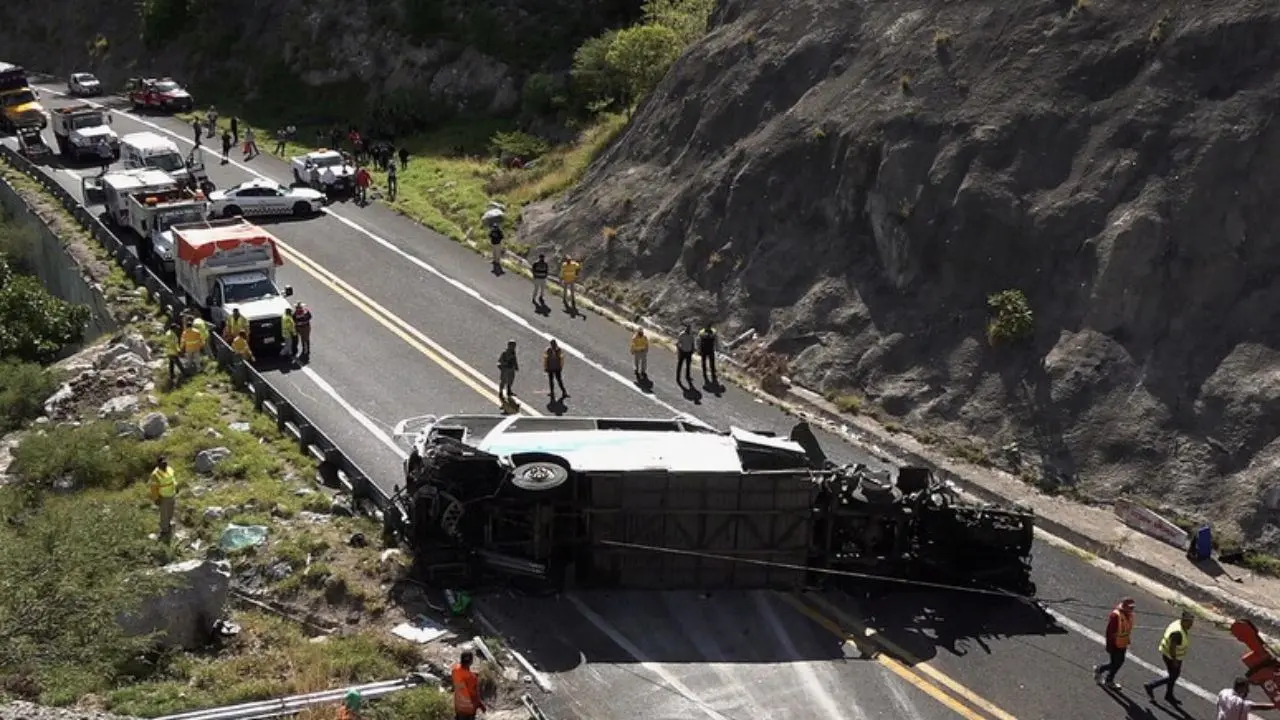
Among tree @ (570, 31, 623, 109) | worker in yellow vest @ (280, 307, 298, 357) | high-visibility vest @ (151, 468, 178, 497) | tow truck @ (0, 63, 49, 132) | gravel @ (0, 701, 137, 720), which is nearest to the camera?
gravel @ (0, 701, 137, 720)

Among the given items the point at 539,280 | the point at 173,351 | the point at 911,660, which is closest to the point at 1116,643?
the point at 911,660

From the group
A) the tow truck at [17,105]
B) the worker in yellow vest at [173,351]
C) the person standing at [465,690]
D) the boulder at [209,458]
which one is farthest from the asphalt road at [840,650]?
the tow truck at [17,105]

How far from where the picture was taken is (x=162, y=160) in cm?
4356

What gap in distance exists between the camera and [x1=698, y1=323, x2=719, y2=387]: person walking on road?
26.9 m

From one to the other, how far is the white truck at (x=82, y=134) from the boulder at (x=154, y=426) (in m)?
28.7

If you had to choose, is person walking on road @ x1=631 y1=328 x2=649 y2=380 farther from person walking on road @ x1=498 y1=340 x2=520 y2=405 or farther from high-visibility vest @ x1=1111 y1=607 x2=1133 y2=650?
high-visibility vest @ x1=1111 y1=607 x2=1133 y2=650

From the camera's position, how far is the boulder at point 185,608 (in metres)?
17.1

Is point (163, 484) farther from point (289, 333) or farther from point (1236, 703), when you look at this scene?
point (1236, 703)

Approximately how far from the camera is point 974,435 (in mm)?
23766

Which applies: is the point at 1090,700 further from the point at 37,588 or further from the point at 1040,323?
the point at 37,588

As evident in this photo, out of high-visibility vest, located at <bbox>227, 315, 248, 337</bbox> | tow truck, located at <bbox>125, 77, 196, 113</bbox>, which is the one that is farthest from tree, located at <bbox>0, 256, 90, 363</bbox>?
tow truck, located at <bbox>125, 77, 196, 113</bbox>

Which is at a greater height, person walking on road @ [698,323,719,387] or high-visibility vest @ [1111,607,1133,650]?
person walking on road @ [698,323,719,387]

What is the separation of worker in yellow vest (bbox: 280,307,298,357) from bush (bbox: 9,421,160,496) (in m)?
5.01

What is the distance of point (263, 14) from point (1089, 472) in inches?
2216
